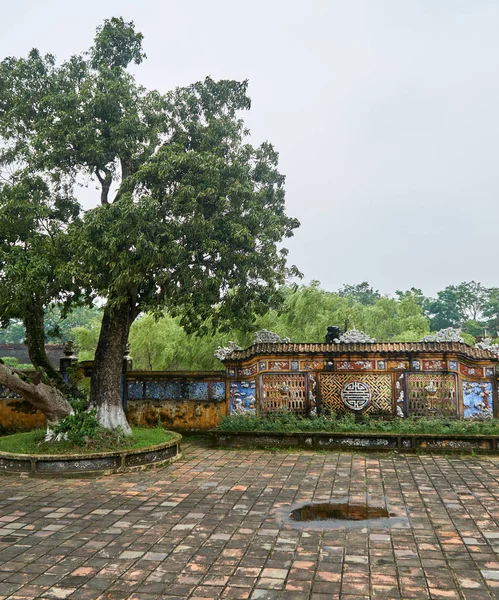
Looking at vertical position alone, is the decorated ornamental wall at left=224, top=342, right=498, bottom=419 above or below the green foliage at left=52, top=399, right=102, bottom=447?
above

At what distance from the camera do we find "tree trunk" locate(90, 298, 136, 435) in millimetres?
10523

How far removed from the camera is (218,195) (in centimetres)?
1012

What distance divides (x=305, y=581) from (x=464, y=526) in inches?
92.4

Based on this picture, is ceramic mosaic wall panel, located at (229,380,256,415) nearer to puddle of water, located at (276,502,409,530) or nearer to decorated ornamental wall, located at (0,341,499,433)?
decorated ornamental wall, located at (0,341,499,433)

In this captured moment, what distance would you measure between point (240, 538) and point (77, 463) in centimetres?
424

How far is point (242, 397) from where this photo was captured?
41.4ft

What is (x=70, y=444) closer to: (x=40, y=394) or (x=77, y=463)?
(x=77, y=463)

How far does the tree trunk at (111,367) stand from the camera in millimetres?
10523

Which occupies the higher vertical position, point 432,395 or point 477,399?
point 432,395

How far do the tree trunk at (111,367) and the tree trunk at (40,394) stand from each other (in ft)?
2.24

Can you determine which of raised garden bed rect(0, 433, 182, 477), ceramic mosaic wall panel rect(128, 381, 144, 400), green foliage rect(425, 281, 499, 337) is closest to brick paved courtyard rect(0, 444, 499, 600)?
raised garden bed rect(0, 433, 182, 477)

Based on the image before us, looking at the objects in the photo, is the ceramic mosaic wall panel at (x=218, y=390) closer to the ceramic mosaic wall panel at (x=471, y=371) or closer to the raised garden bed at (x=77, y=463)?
the raised garden bed at (x=77, y=463)

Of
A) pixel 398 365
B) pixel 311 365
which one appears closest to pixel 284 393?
pixel 311 365

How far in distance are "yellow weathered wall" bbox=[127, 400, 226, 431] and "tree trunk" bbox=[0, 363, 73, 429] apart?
328 cm
